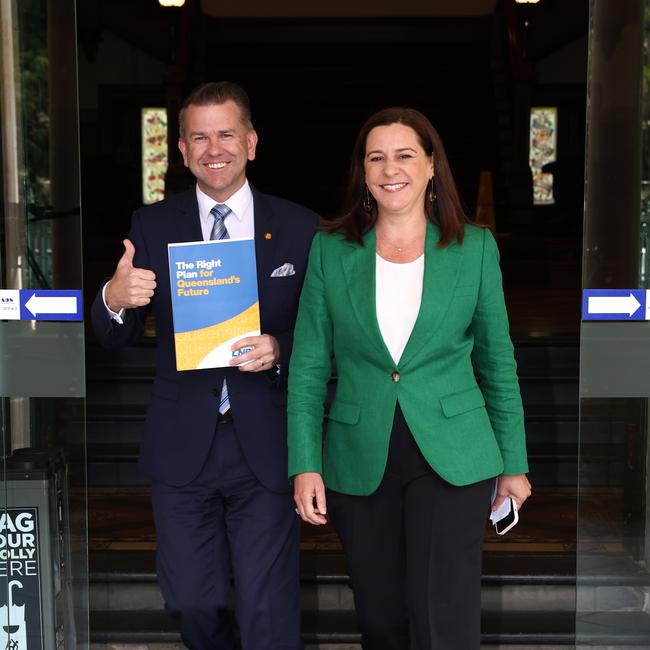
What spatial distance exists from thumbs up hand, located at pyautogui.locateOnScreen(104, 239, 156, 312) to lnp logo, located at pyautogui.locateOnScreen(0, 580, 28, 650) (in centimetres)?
105

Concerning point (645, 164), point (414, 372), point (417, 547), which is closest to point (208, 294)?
point (414, 372)

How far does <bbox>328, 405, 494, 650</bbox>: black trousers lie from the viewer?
266 centimetres

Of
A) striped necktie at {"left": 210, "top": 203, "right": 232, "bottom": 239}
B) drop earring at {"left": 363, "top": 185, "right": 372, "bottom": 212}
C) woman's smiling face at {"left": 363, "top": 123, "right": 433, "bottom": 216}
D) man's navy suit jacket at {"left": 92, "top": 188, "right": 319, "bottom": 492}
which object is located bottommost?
man's navy suit jacket at {"left": 92, "top": 188, "right": 319, "bottom": 492}

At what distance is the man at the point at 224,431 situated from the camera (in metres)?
2.96

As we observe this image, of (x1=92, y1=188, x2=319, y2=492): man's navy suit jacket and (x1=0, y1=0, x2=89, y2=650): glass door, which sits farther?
(x1=0, y1=0, x2=89, y2=650): glass door

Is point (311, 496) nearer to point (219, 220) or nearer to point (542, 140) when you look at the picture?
point (219, 220)

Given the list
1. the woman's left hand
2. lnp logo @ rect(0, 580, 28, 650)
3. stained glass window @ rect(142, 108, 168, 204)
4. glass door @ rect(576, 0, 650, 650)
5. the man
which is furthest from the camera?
stained glass window @ rect(142, 108, 168, 204)

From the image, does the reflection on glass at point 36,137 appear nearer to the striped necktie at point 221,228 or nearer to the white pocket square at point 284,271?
the striped necktie at point 221,228

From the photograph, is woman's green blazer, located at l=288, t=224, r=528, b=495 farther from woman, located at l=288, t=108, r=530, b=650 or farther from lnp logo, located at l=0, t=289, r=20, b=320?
lnp logo, located at l=0, t=289, r=20, b=320

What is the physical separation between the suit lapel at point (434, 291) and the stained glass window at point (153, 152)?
480 inches

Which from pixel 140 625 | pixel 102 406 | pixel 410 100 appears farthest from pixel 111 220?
pixel 140 625

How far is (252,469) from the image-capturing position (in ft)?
9.74

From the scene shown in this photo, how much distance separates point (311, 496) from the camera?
2.74 m

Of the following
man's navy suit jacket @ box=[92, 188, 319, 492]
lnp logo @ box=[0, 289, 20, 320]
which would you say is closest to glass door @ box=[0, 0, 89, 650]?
lnp logo @ box=[0, 289, 20, 320]
